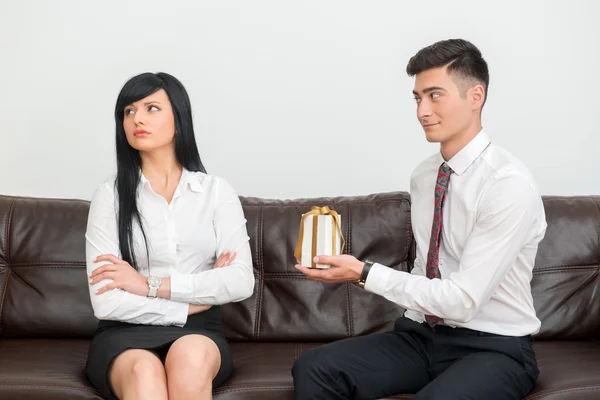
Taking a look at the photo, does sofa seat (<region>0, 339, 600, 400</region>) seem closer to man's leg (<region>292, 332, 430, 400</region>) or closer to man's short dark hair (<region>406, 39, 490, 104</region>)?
man's leg (<region>292, 332, 430, 400</region>)

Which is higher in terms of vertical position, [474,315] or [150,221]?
[150,221]

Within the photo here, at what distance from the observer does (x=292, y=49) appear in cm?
345

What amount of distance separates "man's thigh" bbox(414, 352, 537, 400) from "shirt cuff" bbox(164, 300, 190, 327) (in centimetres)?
78

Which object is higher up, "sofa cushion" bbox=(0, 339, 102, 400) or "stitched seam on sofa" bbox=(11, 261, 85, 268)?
"stitched seam on sofa" bbox=(11, 261, 85, 268)

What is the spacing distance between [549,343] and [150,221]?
1.46 m

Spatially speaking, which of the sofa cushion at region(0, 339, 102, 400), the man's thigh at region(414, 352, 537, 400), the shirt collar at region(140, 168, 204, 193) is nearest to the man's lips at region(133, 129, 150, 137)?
the shirt collar at region(140, 168, 204, 193)

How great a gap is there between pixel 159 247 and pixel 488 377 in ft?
3.67

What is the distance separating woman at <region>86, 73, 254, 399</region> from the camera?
7.89ft

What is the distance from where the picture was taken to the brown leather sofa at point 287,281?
2893 millimetres

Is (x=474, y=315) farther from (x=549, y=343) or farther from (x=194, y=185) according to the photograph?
(x=194, y=185)

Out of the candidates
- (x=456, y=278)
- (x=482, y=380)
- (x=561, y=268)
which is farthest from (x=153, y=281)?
(x=561, y=268)

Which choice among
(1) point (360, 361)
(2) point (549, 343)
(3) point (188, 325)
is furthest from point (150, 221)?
(2) point (549, 343)

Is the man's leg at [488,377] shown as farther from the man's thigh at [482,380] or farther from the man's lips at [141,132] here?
the man's lips at [141,132]

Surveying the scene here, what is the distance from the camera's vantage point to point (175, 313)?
2527mm
